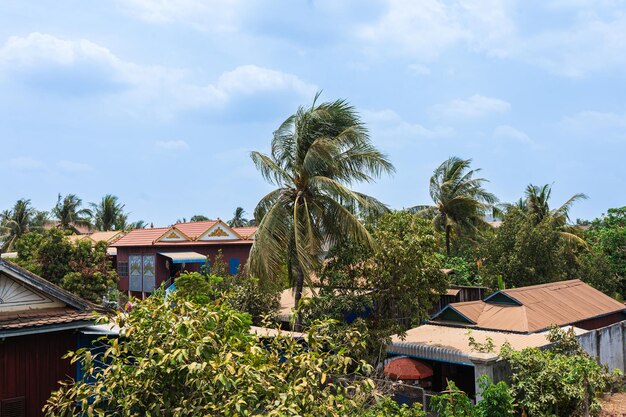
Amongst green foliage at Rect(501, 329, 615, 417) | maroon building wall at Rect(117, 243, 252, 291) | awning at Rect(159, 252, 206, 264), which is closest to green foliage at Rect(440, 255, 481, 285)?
maroon building wall at Rect(117, 243, 252, 291)

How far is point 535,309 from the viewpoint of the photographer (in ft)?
65.3

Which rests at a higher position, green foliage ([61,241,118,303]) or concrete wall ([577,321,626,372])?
green foliage ([61,241,118,303])

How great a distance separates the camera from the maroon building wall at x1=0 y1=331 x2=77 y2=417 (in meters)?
10.9

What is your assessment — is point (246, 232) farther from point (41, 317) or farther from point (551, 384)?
point (41, 317)

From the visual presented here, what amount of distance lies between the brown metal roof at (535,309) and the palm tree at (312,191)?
18.4 ft

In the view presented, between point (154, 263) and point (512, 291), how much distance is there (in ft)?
70.3

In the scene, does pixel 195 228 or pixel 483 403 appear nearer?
pixel 483 403

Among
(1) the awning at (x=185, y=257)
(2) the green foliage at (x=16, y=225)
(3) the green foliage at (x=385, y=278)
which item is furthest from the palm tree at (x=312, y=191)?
(2) the green foliage at (x=16, y=225)

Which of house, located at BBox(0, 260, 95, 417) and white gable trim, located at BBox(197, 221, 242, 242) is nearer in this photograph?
house, located at BBox(0, 260, 95, 417)

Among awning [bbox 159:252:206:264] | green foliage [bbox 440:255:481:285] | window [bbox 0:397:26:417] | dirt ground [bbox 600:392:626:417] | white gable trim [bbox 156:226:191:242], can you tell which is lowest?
dirt ground [bbox 600:392:626:417]

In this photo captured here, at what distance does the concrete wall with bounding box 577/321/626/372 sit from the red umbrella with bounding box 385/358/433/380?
4.90m

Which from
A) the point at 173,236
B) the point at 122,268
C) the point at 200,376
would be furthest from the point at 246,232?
the point at 200,376

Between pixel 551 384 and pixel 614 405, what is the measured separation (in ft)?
11.2

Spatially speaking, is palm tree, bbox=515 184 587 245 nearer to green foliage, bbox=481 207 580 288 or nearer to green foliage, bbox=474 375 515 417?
green foliage, bbox=481 207 580 288
